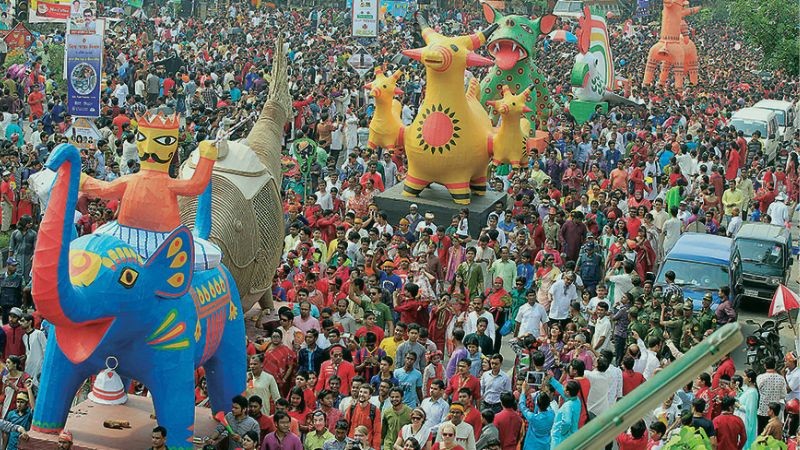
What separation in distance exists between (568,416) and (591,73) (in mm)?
16523

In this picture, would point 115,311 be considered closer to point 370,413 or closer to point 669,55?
point 370,413

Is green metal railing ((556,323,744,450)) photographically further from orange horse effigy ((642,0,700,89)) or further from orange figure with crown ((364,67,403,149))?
orange horse effigy ((642,0,700,89))

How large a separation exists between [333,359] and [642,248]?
530 centimetres

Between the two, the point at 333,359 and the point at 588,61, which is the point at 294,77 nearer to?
the point at 588,61

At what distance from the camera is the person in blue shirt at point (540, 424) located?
350 inches

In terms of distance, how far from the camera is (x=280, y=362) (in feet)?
33.5

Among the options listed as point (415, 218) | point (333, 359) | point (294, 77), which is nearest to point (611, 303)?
point (415, 218)

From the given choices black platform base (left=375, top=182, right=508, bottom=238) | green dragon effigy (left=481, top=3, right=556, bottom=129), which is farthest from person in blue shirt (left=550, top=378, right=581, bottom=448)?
green dragon effigy (left=481, top=3, right=556, bottom=129)

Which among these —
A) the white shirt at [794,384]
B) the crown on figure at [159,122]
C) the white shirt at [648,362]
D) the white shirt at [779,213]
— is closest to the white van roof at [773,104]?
the white shirt at [779,213]

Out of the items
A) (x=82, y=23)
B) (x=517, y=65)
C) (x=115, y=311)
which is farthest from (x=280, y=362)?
(x=517, y=65)

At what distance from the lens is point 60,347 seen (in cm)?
834

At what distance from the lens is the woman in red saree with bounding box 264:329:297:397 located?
10.2 meters

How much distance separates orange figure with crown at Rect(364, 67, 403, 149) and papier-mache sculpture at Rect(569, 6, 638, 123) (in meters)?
8.13

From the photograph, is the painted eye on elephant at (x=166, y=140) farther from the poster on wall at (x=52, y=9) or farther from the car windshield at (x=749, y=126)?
the poster on wall at (x=52, y=9)
